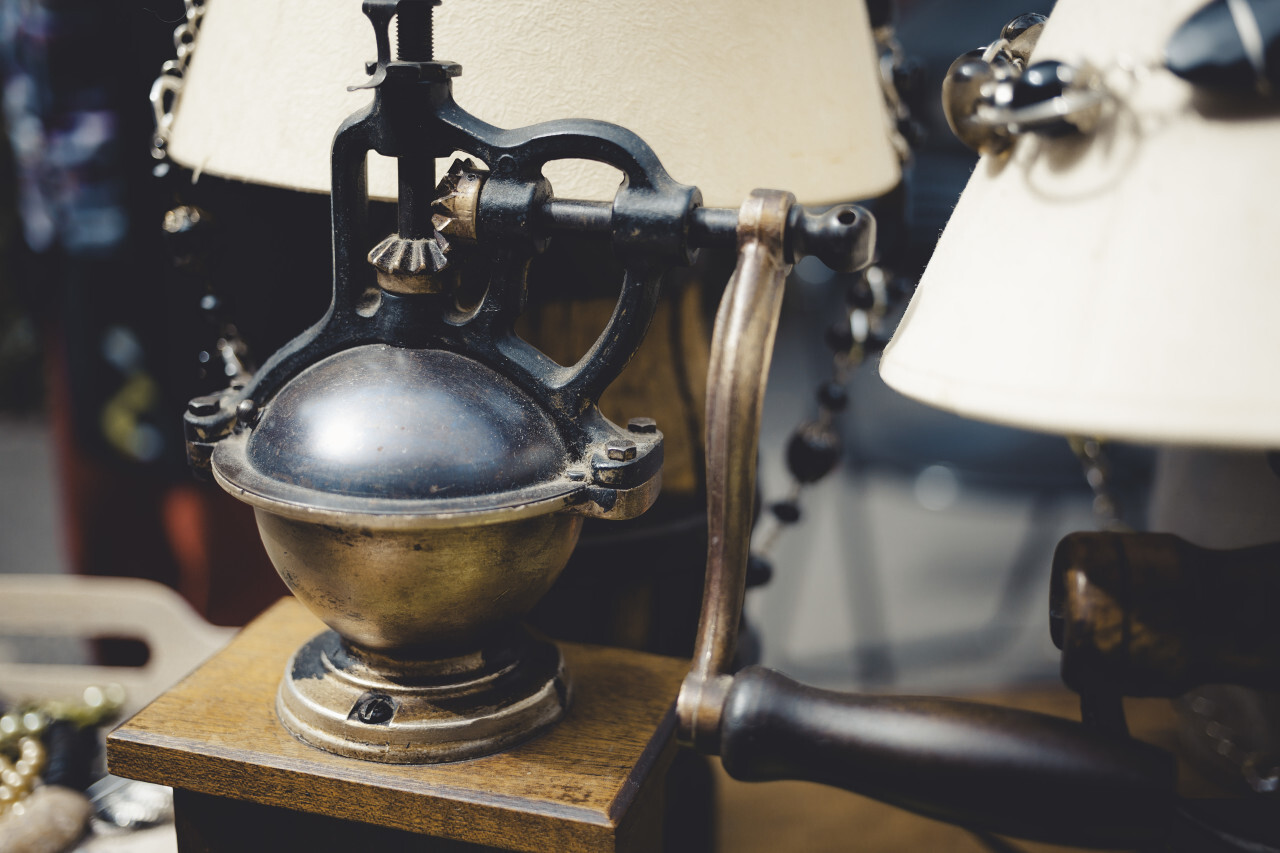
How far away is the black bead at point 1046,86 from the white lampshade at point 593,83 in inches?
9.2

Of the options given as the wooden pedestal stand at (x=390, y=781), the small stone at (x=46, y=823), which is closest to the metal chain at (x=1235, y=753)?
the wooden pedestal stand at (x=390, y=781)

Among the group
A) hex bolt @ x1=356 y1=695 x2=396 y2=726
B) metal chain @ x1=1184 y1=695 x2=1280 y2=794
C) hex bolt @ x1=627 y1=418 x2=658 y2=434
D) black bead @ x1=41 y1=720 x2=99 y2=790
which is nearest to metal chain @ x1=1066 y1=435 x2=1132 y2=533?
metal chain @ x1=1184 y1=695 x2=1280 y2=794

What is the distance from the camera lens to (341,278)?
60 centimetres

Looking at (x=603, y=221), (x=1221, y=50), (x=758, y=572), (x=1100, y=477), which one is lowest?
(x=758, y=572)

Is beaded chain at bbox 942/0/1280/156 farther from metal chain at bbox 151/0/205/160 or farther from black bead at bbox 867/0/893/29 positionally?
metal chain at bbox 151/0/205/160

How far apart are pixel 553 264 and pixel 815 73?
218 millimetres

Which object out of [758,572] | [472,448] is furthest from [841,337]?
[472,448]

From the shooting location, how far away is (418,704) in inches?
23.3

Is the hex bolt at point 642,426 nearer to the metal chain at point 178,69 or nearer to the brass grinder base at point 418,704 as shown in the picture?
the brass grinder base at point 418,704

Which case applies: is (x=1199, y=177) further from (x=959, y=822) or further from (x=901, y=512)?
(x=901, y=512)

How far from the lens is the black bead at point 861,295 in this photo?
35.3 inches

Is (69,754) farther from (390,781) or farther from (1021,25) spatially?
(1021,25)

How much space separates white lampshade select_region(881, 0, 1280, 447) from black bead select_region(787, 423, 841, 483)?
0.46m

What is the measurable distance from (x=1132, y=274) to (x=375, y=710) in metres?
0.45
